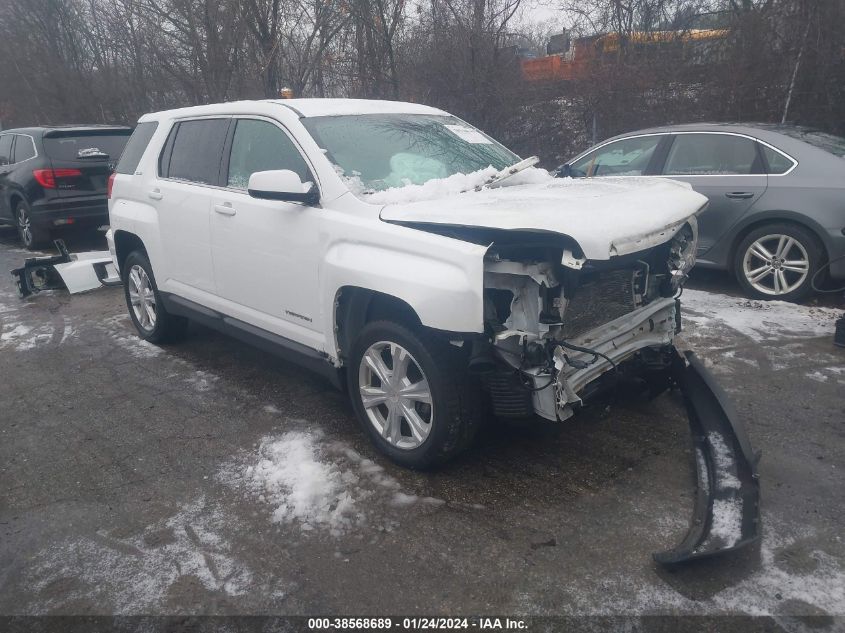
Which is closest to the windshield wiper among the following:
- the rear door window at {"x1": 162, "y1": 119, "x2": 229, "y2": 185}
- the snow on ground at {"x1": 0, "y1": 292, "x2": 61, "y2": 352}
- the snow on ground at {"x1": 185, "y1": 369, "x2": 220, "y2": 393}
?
the rear door window at {"x1": 162, "y1": 119, "x2": 229, "y2": 185}

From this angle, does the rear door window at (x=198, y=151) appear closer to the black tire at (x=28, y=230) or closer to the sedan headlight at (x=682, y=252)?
the sedan headlight at (x=682, y=252)

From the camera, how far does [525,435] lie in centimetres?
402

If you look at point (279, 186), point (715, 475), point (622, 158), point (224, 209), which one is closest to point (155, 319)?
point (224, 209)

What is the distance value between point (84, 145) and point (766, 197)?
9.45 metres

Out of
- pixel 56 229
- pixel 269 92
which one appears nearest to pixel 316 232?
pixel 56 229

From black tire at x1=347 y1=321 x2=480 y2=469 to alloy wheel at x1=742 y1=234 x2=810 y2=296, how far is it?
427cm

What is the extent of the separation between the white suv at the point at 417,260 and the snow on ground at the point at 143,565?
105 cm

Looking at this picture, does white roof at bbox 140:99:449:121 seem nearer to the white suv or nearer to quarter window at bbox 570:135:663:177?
the white suv

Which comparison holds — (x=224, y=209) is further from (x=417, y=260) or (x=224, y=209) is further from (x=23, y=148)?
(x=23, y=148)

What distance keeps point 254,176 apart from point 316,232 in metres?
0.46

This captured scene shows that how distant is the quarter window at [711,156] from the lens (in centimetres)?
650

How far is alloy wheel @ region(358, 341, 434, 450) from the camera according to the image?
3.50 m

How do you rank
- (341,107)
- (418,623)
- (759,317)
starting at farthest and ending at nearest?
1. (759,317)
2. (341,107)
3. (418,623)

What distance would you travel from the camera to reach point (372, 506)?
3.35m
